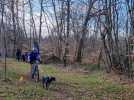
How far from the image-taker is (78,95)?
562 inches

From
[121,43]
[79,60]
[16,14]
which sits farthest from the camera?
[16,14]

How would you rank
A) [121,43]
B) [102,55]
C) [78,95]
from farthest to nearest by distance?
[102,55] < [121,43] < [78,95]

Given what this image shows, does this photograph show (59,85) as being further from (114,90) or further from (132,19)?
(132,19)

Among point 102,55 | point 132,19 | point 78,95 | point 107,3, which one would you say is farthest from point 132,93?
point 102,55

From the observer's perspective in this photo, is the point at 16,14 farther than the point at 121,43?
Yes

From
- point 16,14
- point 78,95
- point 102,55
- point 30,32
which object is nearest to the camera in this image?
point 78,95

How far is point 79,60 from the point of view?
116 feet

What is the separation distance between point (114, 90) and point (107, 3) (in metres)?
11.6

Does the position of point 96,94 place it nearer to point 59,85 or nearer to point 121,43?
point 59,85

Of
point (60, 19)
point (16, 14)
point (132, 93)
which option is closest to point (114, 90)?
point (132, 93)

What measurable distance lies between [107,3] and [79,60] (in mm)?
9567

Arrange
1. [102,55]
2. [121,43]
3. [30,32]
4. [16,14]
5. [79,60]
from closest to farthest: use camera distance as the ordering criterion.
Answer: [121,43] → [102,55] → [79,60] → [16,14] → [30,32]

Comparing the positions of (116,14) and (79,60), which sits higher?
(116,14)

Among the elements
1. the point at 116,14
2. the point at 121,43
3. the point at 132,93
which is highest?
the point at 116,14
